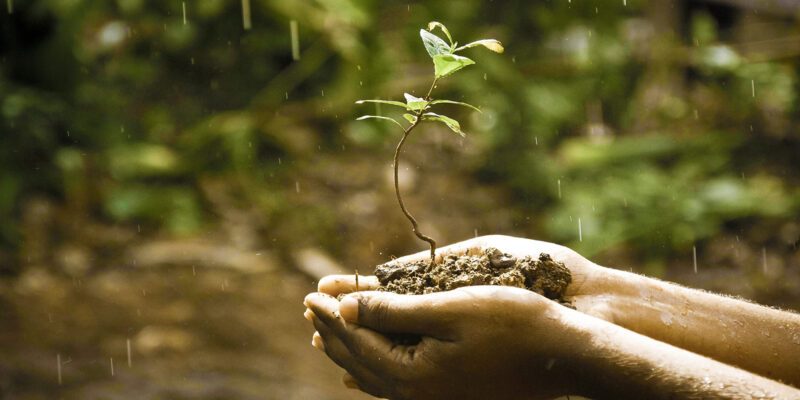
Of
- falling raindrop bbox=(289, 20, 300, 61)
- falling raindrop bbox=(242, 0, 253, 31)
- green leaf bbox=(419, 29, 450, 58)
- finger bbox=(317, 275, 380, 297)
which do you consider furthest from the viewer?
falling raindrop bbox=(242, 0, 253, 31)

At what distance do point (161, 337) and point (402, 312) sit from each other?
3.13 metres

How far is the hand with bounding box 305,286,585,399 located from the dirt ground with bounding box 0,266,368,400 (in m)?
2.22

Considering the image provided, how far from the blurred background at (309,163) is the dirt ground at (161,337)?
17 millimetres

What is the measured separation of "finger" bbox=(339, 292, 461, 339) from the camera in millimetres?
1710

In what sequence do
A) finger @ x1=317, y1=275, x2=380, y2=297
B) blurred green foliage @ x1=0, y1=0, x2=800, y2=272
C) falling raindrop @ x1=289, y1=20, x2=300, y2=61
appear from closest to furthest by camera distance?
finger @ x1=317, y1=275, x2=380, y2=297 → blurred green foliage @ x1=0, y1=0, x2=800, y2=272 → falling raindrop @ x1=289, y1=20, x2=300, y2=61

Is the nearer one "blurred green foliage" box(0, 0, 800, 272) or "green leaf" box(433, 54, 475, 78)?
"green leaf" box(433, 54, 475, 78)

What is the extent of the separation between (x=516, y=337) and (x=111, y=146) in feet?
17.6

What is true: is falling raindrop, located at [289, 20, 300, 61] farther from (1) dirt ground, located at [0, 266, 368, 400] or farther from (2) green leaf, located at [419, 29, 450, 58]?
(2) green leaf, located at [419, 29, 450, 58]

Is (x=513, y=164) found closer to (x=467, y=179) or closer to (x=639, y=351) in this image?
(x=467, y=179)

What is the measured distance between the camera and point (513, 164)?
631 cm

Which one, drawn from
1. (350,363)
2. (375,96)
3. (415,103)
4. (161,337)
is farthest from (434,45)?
(375,96)

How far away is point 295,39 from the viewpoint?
22.3 feet

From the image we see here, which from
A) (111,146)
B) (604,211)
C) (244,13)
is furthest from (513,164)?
(111,146)

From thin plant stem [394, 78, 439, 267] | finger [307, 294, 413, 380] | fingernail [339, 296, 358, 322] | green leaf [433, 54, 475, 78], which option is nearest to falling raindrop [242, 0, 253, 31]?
thin plant stem [394, 78, 439, 267]
